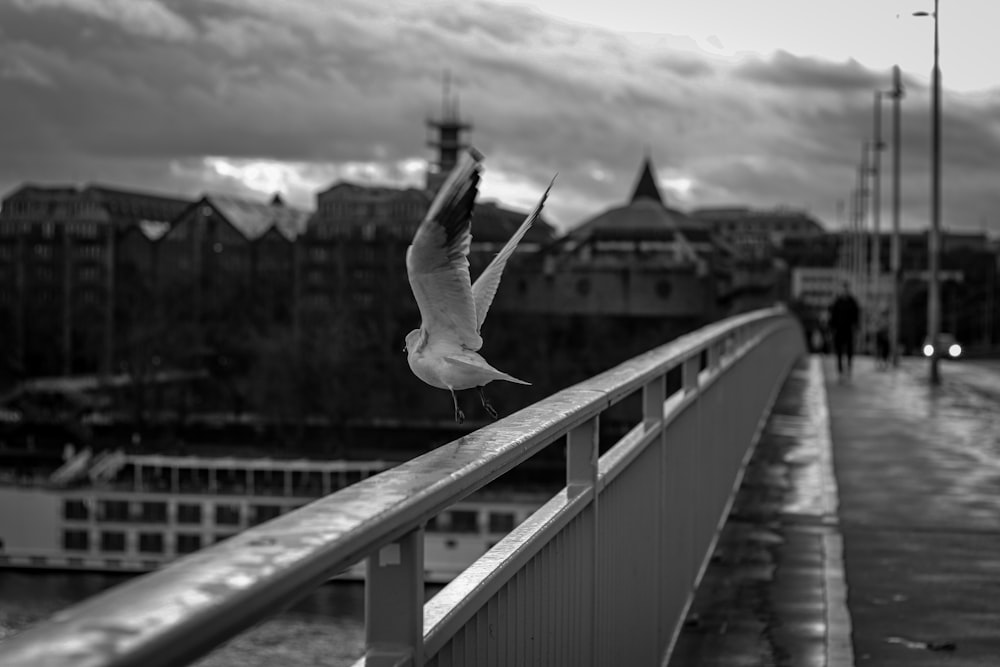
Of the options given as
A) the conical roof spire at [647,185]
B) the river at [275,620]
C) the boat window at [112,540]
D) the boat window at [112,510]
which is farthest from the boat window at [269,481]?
A: the conical roof spire at [647,185]

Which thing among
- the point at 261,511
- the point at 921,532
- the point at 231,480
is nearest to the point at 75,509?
the point at 231,480

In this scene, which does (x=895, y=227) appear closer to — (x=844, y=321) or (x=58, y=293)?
(x=844, y=321)

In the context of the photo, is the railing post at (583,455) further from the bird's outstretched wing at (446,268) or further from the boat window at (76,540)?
the boat window at (76,540)

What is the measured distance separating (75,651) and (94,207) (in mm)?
144413

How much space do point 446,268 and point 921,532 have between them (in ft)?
17.8

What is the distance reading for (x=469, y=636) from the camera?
2.49 metres

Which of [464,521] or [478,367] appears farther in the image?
[464,521]

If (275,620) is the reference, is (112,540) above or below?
below

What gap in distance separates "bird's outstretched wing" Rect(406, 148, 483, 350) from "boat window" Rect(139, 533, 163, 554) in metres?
68.6

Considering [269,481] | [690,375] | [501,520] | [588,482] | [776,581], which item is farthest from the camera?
[269,481]

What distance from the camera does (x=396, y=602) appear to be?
2.03 metres

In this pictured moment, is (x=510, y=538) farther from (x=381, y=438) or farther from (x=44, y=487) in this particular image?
(x=381, y=438)

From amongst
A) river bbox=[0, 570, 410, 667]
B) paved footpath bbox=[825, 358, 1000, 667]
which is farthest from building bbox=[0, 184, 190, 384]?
paved footpath bbox=[825, 358, 1000, 667]

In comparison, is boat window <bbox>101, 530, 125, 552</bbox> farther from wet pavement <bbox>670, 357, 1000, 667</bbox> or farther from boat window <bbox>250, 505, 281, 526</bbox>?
wet pavement <bbox>670, 357, 1000, 667</bbox>
